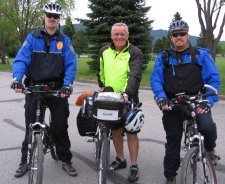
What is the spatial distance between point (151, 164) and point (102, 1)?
55.4 feet

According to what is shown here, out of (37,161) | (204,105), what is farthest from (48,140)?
(204,105)

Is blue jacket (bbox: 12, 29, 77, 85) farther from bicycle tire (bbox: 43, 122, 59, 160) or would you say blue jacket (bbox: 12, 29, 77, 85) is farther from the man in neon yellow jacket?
bicycle tire (bbox: 43, 122, 59, 160)

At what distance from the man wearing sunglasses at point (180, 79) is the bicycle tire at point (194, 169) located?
0.28m

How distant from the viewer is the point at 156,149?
6262mm

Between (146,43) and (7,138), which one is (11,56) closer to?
(146,43)

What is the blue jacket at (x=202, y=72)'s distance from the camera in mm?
4145

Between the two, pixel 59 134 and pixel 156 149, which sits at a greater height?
pixel 59 134

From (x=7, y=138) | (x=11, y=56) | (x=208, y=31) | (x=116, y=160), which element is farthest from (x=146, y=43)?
(x=11, y=56)

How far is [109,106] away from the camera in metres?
3.98

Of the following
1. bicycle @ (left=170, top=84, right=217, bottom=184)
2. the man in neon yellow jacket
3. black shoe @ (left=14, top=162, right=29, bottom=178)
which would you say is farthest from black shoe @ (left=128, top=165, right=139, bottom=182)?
black shoe @ (left=14, top=162, right=29, bottom=178)

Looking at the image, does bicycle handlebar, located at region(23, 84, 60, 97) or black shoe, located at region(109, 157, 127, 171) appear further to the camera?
black shoe, located at region(109, 157, 127, 171)

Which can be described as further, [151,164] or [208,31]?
[208,31]

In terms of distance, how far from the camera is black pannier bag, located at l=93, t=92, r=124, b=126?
398 cm

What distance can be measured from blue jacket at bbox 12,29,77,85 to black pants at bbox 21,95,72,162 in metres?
0.34
